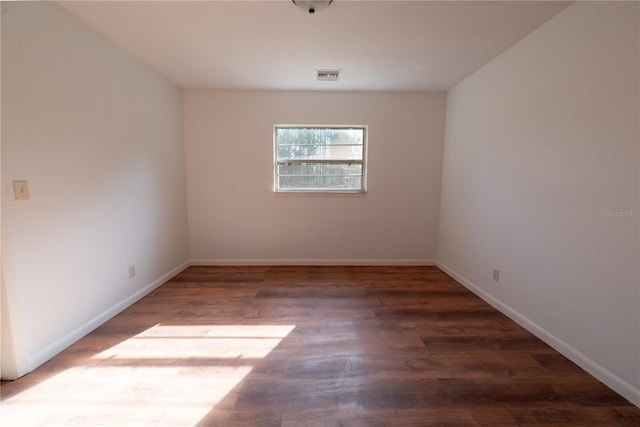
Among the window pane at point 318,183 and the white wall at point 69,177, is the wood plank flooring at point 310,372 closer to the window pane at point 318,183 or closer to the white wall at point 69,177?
the white wall at point 69,177

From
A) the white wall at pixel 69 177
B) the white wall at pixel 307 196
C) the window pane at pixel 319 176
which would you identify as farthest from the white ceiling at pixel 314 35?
the window pane at pixel 319 176

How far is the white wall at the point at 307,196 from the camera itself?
3373mm

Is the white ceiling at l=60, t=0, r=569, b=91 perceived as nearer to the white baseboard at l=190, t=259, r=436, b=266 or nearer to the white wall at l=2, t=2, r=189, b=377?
the white wall at l=2, t=2, r=189, b=377

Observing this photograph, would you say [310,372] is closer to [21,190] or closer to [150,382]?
[150,382]

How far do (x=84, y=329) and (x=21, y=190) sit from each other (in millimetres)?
1107

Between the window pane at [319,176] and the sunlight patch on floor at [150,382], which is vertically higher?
the window pane at [319,176]

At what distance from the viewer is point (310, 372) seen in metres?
1.59

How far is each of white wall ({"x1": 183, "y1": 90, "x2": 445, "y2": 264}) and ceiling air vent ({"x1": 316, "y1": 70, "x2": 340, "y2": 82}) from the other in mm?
432

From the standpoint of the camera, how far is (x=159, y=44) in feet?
7.27

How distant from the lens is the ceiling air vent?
274 centimetres

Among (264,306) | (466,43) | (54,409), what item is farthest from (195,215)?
(466,43)

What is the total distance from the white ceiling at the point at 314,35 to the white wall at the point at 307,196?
49 cm

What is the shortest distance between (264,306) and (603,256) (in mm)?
2499

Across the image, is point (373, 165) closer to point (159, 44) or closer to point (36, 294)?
point (159, 44)
